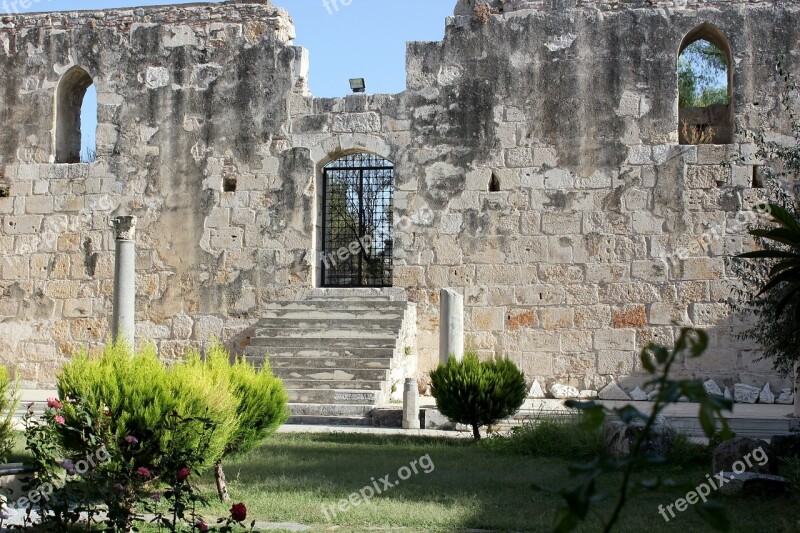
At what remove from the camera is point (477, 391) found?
916 cm

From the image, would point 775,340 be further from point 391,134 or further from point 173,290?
point 173,290

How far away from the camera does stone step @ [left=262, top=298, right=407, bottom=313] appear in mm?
Answer: 12688

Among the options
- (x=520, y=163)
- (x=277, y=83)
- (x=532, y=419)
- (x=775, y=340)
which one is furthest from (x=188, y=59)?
(x=775, y=340)

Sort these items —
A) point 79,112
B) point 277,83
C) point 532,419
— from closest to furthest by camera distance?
1. point 532,419
2. point 277,83
3. point 79,112

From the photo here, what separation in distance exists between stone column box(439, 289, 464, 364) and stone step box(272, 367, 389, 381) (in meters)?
0.87

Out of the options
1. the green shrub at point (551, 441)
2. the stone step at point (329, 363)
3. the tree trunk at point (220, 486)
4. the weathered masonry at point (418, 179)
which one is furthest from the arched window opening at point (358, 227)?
the tree trunk at point (220, 486)

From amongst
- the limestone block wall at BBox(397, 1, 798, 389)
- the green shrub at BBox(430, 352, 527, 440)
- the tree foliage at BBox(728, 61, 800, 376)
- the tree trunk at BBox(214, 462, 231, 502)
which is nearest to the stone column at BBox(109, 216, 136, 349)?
the limestone block wall at BBox(397, 1, 798, 389)

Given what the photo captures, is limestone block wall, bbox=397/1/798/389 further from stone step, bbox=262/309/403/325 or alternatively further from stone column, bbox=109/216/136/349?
stone column, bbox=109/216/136/349

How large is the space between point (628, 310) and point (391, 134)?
13.5ft

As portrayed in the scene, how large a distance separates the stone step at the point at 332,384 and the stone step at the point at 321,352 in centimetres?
44

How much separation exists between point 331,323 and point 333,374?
1.14 m

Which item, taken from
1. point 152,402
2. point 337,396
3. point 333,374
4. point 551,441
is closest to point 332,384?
point 333,374

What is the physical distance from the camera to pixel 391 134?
1312 cm

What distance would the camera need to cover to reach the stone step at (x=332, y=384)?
11.1 metres
